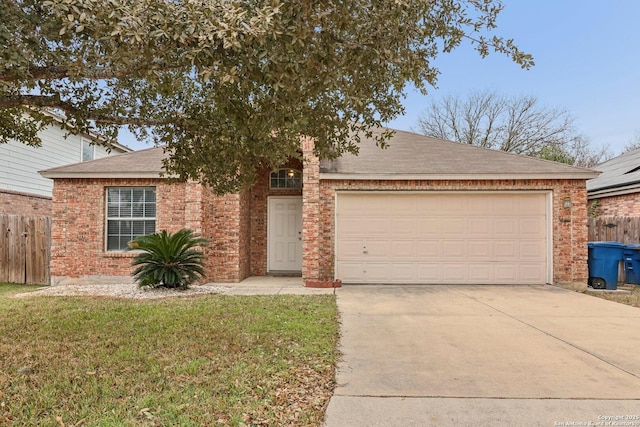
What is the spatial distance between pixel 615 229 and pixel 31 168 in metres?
18.9

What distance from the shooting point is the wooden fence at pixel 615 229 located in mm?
9797

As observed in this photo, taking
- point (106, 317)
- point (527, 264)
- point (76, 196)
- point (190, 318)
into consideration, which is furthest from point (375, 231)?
point (76, 196)

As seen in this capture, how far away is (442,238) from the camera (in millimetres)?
9289

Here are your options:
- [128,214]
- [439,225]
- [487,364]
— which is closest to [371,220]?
[439,225]

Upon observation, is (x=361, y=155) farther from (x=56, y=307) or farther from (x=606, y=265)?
(x=56, y=307)

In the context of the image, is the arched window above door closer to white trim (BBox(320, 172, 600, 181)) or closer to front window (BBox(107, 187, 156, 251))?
white trim (BBox(320, 172, 600, 181))

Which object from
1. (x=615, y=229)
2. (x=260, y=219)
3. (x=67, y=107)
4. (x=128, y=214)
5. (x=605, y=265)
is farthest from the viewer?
(x=260, y=219)

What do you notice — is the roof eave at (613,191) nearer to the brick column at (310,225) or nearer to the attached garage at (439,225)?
the attached garage at (439,225)

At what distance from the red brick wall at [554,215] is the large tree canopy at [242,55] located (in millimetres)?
3885

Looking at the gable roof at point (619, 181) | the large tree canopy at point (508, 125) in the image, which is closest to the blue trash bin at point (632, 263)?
the gable roof at point (619, 181)

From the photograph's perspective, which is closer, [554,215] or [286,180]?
[554,215]

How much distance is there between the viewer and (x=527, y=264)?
30.2ft

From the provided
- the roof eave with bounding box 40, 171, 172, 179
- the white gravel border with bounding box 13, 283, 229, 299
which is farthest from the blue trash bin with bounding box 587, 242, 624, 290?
the roof eave with bounding box 40, 171, 172, 179

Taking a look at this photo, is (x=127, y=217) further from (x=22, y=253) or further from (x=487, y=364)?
(x=487, y=364)
